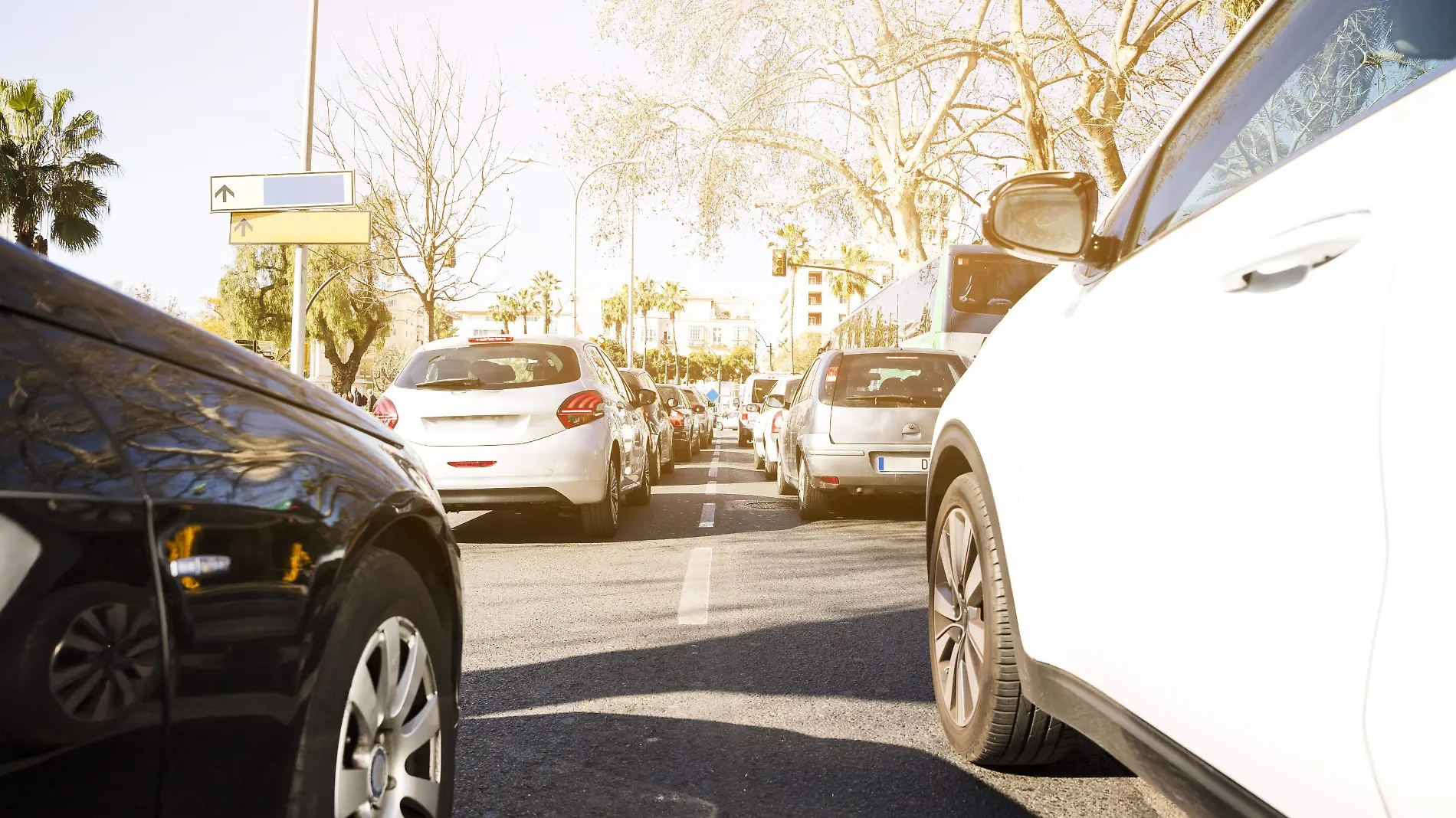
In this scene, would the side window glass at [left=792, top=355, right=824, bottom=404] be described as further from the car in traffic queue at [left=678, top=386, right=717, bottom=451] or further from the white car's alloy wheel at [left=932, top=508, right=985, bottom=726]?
the car in traffic queue at [left=678, top=386, right=717, bottom=451]

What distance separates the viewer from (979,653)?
3.25 meters

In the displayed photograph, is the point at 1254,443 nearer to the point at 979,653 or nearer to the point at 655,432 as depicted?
the point at 979,653

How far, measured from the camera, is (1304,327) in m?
1.63

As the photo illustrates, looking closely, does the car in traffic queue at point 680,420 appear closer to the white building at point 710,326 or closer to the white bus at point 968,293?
the white bus at point 968,293

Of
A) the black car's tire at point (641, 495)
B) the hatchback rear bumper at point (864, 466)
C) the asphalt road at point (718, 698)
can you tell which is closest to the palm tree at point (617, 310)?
the black car's tire at point (641, 495)

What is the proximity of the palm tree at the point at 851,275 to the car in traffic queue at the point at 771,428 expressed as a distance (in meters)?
58.9

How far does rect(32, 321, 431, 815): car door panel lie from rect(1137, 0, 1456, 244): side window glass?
5.63 ft

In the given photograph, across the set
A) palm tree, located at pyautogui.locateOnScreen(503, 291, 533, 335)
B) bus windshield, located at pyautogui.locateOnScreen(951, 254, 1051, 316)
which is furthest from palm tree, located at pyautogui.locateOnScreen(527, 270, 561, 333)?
bus windshield, located at pyautogui.locateOnScreen(951, 254, 1051, 316)

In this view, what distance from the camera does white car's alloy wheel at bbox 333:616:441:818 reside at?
201 centimetres

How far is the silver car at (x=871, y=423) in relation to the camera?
9.87 m

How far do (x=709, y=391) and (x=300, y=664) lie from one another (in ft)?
148

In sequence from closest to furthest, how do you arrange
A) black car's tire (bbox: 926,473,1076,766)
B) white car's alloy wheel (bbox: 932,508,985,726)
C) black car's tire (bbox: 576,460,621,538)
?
black car's tire (bbox: 926,473,1076,766) → white car's alloy wheel (bbox: 932,508,985,726) → black car's tire (bbox: 576,460,621,538)

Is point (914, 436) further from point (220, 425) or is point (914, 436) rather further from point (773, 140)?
point (773, 140)

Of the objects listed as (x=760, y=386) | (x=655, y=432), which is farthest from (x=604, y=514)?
(x=760, y=386)
